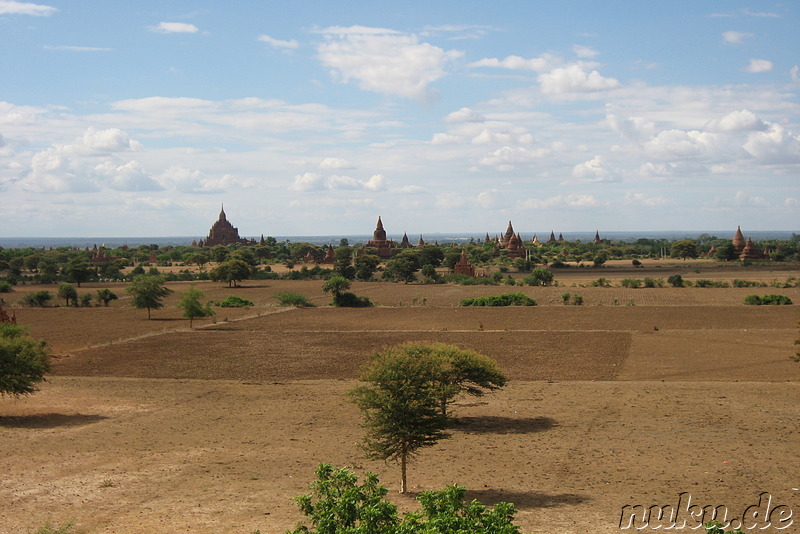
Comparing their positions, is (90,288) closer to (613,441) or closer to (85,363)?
(85,363)

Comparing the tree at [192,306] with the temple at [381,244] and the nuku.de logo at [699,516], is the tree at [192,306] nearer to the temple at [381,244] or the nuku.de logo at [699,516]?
the nuku.de logo at [699,516]

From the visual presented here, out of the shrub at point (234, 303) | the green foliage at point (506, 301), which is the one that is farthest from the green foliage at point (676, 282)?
the shrub at point (234, 303)

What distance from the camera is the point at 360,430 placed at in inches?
797

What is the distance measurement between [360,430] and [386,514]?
10.2 meters

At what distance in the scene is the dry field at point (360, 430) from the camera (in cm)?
1478

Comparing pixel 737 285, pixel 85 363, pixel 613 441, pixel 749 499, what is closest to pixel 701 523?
pixel 749 499

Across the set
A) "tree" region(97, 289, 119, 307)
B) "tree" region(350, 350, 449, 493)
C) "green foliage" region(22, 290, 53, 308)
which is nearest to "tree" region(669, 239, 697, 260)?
"tree" region(97, 289, 119, 307)

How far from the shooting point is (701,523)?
13.5m

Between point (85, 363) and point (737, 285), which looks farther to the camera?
point (737, 285)

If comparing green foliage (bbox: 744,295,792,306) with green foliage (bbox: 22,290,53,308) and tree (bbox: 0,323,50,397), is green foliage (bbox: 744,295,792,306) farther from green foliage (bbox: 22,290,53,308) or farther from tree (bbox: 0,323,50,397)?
green foliage (bbox: 22,290,53,308)

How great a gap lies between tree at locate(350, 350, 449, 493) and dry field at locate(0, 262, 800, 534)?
0.88 metres

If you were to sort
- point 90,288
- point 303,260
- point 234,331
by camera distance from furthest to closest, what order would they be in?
point 303,260, point 90,288, point 234,331

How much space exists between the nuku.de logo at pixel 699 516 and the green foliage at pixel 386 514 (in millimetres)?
4568

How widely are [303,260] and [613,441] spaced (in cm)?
12270
